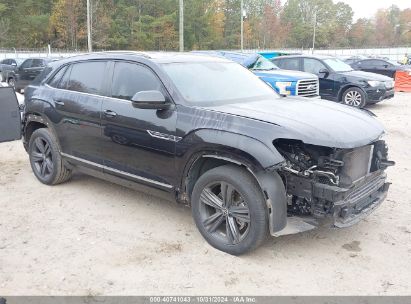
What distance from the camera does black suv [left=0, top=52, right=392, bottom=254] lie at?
3.74 metres

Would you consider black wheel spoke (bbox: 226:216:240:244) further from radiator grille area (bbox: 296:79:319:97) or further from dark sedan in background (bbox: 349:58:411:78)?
dark sedan in background (bbox: 349:58:411:78)

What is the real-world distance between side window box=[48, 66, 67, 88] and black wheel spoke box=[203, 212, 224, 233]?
9.54 feet

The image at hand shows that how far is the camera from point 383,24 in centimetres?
11881

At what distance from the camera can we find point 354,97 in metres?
13.2

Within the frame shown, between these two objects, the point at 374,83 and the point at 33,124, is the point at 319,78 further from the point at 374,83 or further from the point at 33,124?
the point at 33,124

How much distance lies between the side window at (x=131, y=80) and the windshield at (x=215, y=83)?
0.19m

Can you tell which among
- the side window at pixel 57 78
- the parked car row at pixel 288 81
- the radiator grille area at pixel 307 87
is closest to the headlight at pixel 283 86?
the parked car row at pixel 288 81

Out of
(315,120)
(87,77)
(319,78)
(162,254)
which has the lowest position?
(162,254)

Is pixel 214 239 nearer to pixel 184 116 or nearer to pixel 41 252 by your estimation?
pixel 184 116

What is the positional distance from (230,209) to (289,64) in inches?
439

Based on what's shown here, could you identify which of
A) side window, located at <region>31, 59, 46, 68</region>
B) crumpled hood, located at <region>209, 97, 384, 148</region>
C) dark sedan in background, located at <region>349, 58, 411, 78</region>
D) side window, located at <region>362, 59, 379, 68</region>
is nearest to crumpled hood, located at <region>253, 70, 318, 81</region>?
crumpled hood, located at <region>209, 97, 384, 148</region>

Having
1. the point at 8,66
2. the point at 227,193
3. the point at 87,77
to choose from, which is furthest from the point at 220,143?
the point at 8,66

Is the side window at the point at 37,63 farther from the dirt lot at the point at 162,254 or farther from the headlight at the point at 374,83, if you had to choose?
the dirt lot at the point at 162,254

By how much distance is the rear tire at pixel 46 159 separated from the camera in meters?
5.78
